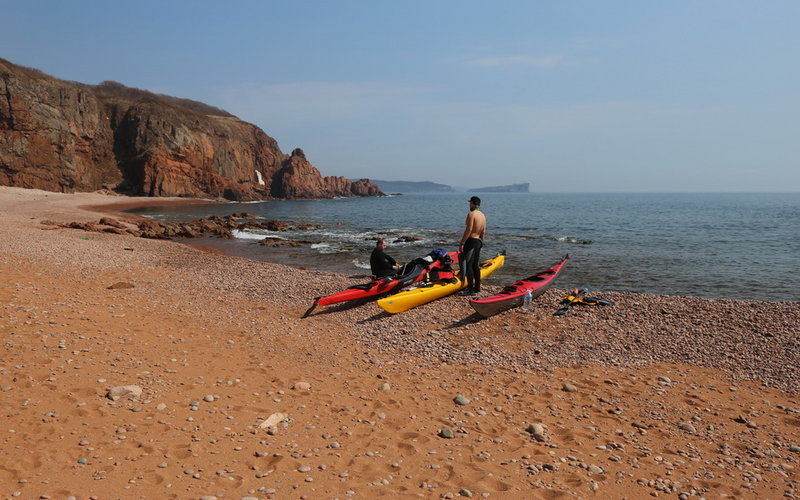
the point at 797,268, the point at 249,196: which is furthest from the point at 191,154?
the point at 797,268

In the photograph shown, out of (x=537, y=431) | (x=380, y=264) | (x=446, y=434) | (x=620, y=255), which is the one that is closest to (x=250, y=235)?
(x=380, y=264)

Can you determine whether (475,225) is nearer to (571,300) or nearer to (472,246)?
(472,246)

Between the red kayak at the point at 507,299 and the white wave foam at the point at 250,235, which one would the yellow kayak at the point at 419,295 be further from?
the white wave foam at the point at 250,235

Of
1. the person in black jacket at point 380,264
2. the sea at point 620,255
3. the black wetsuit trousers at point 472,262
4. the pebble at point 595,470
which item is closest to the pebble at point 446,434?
the pebble at point 595,470

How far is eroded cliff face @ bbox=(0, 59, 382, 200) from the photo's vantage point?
65.1 metres

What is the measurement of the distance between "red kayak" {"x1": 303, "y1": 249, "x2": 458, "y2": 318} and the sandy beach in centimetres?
40

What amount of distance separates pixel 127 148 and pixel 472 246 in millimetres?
92044

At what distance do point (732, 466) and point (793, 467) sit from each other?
740 millimetres

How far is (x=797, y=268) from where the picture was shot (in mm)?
20219

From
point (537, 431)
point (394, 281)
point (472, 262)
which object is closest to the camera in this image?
point (537, 431)

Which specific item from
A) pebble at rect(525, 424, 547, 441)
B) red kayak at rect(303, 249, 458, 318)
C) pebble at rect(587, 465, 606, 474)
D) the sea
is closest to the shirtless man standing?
red kayak at rect(303, 249, 458, 318)

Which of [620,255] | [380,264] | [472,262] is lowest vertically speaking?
[620,255]

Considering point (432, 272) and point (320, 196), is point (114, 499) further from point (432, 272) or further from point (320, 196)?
point (320, 196)

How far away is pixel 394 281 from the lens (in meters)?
13.2
